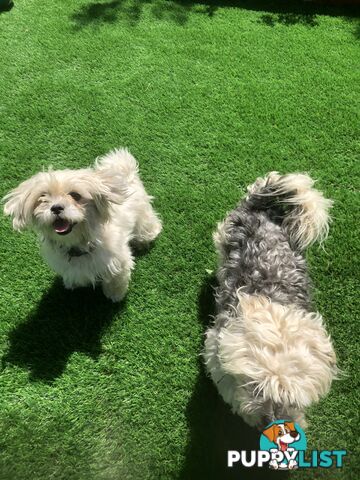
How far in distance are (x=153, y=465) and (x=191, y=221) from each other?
7.36 ft

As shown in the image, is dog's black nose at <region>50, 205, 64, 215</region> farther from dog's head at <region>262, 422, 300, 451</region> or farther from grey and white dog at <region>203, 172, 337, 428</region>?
dog's head at <region>262, 422, 300, 451</region>

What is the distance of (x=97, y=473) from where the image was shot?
2.89 metres

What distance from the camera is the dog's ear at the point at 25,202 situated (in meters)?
2.64

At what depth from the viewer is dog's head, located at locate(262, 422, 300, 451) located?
215 centimetres

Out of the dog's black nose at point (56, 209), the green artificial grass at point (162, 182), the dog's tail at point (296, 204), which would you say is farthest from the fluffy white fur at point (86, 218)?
the dog's tail at point (296, 204)

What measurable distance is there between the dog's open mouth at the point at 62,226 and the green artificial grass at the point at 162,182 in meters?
1.08

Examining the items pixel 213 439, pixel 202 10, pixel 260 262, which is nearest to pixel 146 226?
pixel 260 262

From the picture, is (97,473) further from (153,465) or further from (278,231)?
(278,231)

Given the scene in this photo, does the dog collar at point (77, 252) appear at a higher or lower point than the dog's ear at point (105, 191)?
lower

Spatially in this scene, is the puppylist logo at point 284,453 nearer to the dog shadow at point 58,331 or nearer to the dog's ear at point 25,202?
the dog shadow at point 58,331

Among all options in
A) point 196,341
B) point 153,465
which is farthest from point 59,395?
point 196,341

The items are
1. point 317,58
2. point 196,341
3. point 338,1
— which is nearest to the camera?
point 196,341

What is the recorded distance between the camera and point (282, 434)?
2.21m

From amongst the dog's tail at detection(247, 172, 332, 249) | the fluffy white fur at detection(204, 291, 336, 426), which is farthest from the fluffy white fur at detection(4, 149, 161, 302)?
the fluffy white fur at detection(204, 291, 336, 426)
